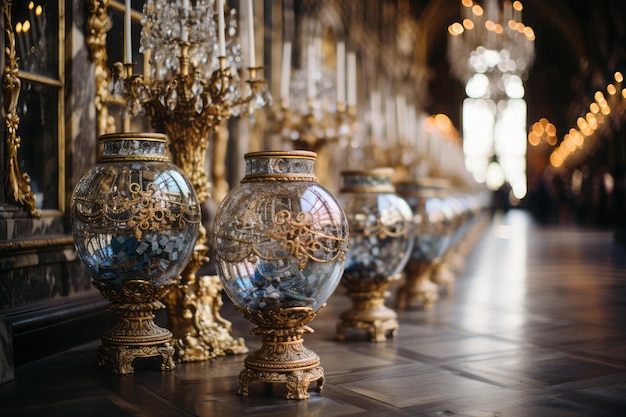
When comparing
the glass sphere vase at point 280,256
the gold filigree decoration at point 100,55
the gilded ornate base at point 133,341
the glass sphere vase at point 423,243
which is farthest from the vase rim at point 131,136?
the glass sphere vase at point 423,243

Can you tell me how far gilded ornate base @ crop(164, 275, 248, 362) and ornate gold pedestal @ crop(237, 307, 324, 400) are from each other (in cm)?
72

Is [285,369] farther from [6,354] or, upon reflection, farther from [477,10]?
[477,10]

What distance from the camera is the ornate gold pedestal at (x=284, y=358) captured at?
3.34 meters

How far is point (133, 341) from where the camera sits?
378cm

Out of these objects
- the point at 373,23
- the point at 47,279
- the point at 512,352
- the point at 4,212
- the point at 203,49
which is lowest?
the point at 512,352

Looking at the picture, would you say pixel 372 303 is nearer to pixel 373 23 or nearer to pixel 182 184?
pixel 182 184

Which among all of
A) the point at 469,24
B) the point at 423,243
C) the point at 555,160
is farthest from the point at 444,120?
the point at 423,243

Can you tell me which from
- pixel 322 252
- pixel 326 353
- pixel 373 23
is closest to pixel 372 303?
pixel 326 353

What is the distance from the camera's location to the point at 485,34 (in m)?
21.0

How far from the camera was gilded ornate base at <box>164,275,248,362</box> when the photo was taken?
4.09 meters

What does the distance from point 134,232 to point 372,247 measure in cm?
171

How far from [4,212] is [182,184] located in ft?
3.30

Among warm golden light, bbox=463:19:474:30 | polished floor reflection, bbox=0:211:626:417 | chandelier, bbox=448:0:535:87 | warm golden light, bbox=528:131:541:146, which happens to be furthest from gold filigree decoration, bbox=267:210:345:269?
warm golden light, bbox=528:131:541:146

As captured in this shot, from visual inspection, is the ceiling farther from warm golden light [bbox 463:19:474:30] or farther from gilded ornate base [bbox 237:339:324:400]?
gilded ornate base [bbox 237:339:324:400]
